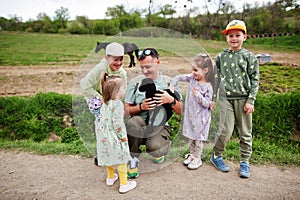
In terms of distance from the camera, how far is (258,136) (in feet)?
16.9

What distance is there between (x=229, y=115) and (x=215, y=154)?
2.19 feet

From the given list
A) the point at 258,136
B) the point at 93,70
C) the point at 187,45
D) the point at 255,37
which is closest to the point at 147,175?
the point at 93,70

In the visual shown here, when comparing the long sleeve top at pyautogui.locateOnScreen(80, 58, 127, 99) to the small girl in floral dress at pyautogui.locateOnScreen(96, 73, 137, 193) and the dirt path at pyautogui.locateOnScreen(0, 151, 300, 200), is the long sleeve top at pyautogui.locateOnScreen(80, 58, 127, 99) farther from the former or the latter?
the dirt path at pyautogui.locateOnScreen(0, 151, 300, 200)

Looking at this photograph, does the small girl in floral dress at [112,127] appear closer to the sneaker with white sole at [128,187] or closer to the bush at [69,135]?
the sneaker with white sole at [128,187]

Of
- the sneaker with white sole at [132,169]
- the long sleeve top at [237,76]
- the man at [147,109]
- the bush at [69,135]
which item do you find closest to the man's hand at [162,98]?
the man at [147,109]

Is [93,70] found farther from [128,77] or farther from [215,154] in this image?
[215,154]

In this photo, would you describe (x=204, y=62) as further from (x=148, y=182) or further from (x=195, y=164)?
(x=148, y=182)

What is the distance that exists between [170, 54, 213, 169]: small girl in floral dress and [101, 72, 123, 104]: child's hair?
766 mm

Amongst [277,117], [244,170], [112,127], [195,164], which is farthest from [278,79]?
[112,127]

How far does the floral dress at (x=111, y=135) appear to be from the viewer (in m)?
2.71

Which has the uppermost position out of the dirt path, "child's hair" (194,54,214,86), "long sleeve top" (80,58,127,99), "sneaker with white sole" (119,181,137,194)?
"child's hair" (194,54,214,86)

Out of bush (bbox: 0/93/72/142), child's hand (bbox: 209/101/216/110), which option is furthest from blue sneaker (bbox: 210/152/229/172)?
bush (bbox: 0/93/72/142)

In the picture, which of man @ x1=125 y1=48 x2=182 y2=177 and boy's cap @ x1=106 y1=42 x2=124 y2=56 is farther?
man @ x1=125 y1=48 x2=182 y2=177

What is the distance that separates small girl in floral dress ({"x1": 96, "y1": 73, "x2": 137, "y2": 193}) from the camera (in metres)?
2.68
